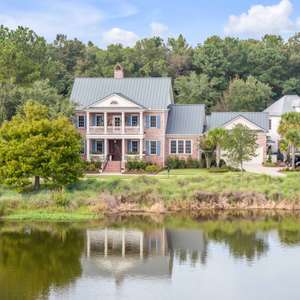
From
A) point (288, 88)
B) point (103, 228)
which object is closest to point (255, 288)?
point (103, 228)

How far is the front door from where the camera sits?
5641 cm

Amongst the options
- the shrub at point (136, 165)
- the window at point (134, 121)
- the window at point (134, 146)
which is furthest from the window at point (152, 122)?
the shrub at point (136, 165)

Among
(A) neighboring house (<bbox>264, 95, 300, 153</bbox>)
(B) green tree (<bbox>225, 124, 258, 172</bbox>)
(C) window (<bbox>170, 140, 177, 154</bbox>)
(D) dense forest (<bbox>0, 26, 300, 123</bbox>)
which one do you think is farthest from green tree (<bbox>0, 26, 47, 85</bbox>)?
(A) neighboring house (<bbox>264, 95, 300, 153</bbox>)

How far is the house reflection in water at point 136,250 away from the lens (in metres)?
28.3

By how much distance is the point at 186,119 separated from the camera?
56875mm

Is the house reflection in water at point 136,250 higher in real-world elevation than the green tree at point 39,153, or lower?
lower

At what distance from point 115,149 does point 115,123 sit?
235 centimetres

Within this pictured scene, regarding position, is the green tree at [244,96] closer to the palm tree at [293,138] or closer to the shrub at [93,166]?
the palm tree at [293,138]

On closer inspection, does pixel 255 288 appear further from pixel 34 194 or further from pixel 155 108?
pixel 155 108

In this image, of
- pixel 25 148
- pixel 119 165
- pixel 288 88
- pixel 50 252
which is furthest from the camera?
pixel 288 88

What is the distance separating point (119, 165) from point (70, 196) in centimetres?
1378

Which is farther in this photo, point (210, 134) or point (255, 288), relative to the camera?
point (210, 134)

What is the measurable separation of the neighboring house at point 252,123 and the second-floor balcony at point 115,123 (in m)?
6.34

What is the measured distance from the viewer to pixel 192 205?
41.3 meters
